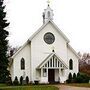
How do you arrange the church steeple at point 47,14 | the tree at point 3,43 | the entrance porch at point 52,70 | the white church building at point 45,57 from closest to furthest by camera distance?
1. the tree at point 3,43
2. the entrance porch at point 52,70
3. the white church building at point 45,57
4. the church steeple at point 47,14

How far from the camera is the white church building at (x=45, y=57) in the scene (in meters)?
60.2

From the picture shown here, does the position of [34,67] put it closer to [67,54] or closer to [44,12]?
[67,54]

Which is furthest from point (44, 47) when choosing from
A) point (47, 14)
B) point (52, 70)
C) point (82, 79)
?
point (82, 79)

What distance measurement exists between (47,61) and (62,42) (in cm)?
508

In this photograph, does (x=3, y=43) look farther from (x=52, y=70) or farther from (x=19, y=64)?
(x=52, y=70)

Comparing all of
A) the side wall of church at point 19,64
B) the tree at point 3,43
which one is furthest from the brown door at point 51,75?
the tree at point 3,43

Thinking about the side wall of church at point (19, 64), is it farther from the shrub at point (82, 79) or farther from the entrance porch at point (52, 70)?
the shrub at point (82, 79)

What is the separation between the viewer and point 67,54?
6312 centimetres

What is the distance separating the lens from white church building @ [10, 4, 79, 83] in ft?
197

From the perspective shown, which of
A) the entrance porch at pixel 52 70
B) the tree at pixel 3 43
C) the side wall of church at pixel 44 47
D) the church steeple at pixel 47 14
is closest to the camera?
the tree at pixel 3 43

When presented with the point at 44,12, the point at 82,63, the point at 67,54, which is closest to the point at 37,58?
the point at 67,54

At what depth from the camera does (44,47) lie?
61469mm

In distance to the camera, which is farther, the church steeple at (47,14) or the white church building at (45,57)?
the church steeple at (47,14)

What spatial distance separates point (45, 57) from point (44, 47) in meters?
1.75
